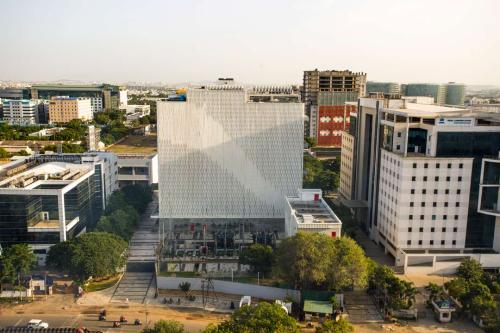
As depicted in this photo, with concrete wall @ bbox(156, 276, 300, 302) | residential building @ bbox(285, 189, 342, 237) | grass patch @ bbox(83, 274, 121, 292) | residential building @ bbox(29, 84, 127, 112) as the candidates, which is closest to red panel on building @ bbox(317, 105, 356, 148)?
residential building @ bbox(285, 189, 342, 237)

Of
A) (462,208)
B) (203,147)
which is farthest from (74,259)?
(462,208)

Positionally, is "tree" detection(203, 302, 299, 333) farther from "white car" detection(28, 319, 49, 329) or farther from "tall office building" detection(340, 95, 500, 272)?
"tall office building" detection(340, 95, 500, 272)

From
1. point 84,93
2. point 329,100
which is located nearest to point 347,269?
point 329,100

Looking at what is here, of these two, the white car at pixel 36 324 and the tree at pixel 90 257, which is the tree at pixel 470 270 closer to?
the tree at pixel 90 257

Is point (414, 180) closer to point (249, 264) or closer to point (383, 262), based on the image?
point (383, 262)

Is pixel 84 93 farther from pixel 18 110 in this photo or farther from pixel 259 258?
pixel 259 258

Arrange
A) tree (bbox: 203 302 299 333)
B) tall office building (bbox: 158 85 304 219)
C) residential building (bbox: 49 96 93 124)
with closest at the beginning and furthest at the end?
tree (bbox: 203 302 299 333), tall office building (bbox: 158 85 304 219), residential building (bbox: 49 96 93 124)

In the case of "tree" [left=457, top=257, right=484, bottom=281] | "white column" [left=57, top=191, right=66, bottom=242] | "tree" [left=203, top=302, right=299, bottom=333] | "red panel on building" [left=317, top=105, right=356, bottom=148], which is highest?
"red panel on building" [left=317, top=105, right=356, bottom=148]
